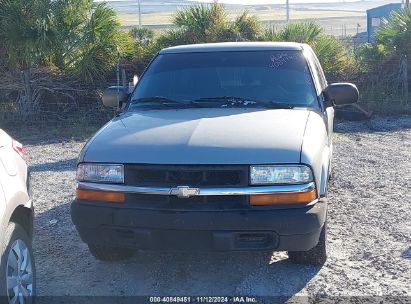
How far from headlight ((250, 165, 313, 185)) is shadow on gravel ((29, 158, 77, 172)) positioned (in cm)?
554

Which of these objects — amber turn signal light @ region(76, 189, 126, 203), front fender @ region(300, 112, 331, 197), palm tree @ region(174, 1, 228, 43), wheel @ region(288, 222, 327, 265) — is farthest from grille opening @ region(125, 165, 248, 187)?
palm tree @ region(174, 1, 228, 43)

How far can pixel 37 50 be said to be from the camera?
1308cm

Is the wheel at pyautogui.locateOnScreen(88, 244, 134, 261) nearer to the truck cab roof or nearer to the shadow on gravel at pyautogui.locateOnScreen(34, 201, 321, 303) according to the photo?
the shadow on gravel at pyautogui.locateOnScreen(34, 201, 321, 303)

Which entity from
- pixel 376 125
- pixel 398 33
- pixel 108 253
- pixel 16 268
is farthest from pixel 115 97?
pixel 398 33

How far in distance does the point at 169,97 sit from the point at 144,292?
1.91 meters

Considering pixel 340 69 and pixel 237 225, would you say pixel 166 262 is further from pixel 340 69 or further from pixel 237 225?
pixel 340 69

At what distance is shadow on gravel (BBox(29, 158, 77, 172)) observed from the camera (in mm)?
9461

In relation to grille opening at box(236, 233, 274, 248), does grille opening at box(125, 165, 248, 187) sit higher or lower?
higher

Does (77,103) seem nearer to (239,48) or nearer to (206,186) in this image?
(239,48)

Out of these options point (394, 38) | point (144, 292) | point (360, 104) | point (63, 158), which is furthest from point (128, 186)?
point (394, 38)

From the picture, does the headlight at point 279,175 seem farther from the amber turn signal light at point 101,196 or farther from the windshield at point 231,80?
the windshield at point 231,80

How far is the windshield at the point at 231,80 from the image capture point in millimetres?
5707

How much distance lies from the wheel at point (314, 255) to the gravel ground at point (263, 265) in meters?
0.05

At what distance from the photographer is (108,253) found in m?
5.16
